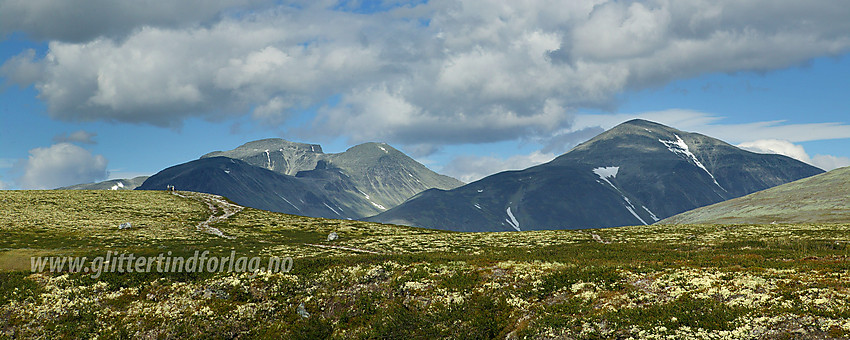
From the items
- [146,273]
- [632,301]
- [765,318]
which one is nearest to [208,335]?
[146,273]

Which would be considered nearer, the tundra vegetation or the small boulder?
the tundra vegetation

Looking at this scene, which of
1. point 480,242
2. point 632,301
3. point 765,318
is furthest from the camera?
point 480,242

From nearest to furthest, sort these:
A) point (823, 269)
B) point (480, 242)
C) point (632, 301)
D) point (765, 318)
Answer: point (765, 318), point (632, 301), point (823, 269), point (480, 242)

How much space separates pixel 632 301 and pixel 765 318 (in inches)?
308

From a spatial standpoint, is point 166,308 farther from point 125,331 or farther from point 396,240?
point 396,240

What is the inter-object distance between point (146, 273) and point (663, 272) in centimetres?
4837

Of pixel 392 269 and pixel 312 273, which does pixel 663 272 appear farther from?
pixel 312 273

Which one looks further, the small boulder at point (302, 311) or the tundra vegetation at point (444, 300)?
the small boulder at point (302, 311)

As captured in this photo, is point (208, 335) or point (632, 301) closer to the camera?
point (632, 301)

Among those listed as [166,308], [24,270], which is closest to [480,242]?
[166,308]

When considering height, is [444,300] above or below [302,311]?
above

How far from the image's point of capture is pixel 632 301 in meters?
34.2

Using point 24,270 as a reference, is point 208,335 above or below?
below

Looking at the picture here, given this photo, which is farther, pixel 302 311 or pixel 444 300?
pixel 302 311
